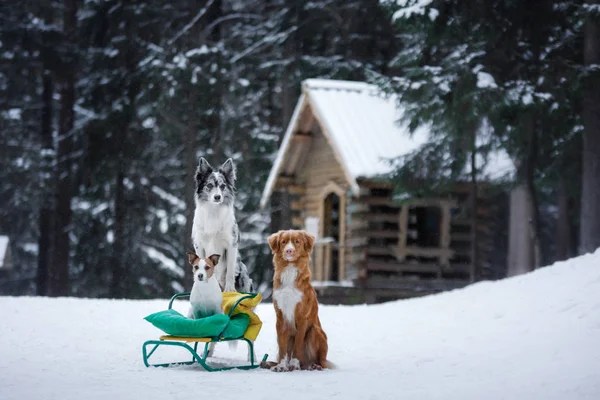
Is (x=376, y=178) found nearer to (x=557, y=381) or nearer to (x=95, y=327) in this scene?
(x=95, y=327)

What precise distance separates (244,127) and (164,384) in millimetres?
20007

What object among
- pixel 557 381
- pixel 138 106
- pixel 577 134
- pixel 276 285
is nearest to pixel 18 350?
pixel 276 285

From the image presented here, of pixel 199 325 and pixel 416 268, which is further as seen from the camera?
pixel 416 268

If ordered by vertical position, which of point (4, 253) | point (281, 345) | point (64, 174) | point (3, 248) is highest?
point (64, 174)

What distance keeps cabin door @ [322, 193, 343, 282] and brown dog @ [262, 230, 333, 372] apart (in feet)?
41.5

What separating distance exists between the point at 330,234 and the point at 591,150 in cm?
853

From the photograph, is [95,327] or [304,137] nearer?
[95,327]

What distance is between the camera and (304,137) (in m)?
22.8

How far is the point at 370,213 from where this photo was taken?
2073 centimetres

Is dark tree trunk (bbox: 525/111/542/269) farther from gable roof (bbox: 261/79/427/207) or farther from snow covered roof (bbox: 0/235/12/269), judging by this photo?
snow covered roof (bbox: 0/235/12/269)

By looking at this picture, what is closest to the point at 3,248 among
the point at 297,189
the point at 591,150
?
the point at 297,189

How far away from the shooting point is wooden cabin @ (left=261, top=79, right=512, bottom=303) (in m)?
20.5

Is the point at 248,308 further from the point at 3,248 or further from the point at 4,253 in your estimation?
the point at 4,253

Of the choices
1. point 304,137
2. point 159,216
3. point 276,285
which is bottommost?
point 276,285
